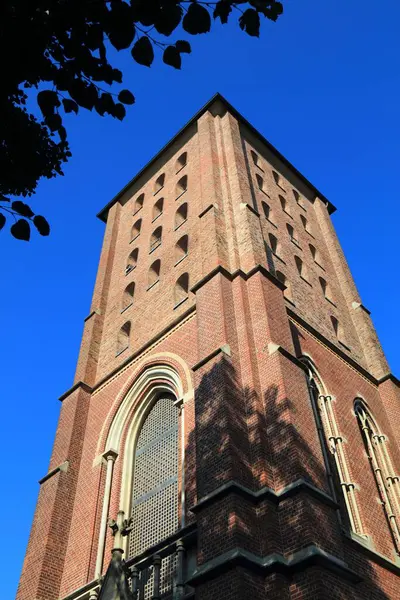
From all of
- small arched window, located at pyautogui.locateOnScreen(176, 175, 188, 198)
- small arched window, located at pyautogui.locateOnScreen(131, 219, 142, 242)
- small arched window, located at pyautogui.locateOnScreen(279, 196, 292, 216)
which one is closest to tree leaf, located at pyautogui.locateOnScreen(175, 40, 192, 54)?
small arched window, located at pyautogui.locateOnScreen(176, 175, 188, 198)

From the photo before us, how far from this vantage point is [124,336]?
19.9 meters

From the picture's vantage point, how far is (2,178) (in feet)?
22.5

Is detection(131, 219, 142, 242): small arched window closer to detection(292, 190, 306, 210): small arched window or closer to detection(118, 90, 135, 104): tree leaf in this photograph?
detection(292, 190, 306, 210): small arched window

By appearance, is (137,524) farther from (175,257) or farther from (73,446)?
(175,257)

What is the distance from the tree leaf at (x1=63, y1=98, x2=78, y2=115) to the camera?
6871 millimetres

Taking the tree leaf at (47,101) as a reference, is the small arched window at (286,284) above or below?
above

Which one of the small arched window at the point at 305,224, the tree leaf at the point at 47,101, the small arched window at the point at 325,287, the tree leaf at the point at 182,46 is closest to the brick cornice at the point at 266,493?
the tree leaf at the point at 47,101

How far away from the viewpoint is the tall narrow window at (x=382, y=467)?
1460 centimetres

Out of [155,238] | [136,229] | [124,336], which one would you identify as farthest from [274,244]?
[136,229]

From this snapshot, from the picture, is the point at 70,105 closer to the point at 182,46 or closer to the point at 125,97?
the point at 125,97

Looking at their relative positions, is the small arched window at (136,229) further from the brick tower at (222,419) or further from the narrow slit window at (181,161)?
the narrow slit window at (181,161)

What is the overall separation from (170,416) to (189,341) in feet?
6.23

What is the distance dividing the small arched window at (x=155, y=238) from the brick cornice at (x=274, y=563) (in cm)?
1378

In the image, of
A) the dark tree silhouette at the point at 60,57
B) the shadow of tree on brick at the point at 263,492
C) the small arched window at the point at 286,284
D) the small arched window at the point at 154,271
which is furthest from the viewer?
the small arched window at the point at 154,271
